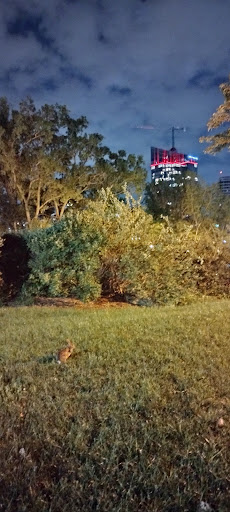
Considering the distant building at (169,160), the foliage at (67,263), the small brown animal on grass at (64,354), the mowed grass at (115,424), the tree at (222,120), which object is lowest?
the mowed grass at (115,424)

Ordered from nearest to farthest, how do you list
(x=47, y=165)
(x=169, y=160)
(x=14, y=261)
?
(x=14, y=261) < (x=47, y=165) < (x=169, y=160)

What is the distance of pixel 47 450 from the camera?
2361 mm

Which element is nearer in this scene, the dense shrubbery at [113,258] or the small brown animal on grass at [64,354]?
the small brown animal on grass at [64,354]

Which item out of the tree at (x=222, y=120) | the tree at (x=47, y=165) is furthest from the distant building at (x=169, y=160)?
the tree at (x=222, y=120)

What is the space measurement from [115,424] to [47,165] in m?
19.6

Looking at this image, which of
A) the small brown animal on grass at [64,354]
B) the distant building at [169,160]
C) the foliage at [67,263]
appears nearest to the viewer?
the small brown animal on grass at [64,354]

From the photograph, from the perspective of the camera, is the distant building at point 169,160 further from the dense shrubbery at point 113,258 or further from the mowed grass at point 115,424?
the mowed grass at point 115,424

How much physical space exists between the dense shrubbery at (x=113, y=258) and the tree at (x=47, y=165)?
11.7 metres

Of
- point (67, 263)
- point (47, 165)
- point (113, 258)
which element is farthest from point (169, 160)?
point (67, 263)

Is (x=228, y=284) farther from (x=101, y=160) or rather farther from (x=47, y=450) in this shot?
(x=101, y=160)

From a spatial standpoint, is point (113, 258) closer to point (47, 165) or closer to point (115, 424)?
point (115, 424)

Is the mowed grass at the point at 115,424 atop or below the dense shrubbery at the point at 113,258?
below

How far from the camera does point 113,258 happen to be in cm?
849

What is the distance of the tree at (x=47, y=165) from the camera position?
2070cm
